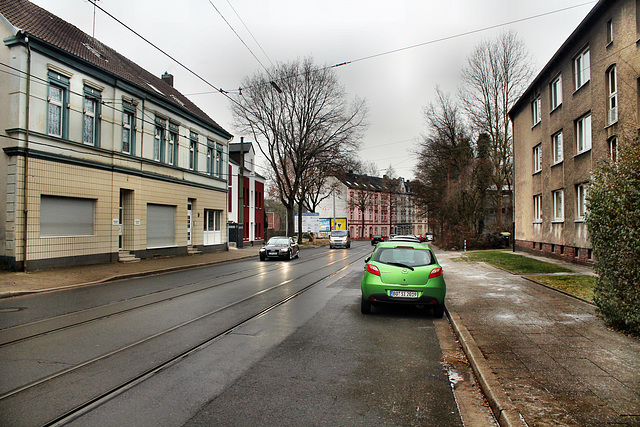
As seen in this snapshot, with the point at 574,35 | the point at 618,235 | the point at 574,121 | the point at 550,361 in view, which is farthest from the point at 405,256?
the point at 574,35

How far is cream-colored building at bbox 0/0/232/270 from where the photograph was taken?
14.8m

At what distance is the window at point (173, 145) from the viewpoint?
24.7 meters

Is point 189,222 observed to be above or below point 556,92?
below

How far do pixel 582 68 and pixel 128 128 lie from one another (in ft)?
67.7

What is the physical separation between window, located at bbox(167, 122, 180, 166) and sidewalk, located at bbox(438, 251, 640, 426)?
1970 centimetres

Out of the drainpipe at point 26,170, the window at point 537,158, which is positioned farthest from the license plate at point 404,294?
the window at point 537,158

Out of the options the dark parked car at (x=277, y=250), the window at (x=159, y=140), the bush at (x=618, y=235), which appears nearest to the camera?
the bush at (x=618, y=235)

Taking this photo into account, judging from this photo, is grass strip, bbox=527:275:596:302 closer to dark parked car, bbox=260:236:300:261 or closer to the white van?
dark parked car, bbox=260:236:300:261

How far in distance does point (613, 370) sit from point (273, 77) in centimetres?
3289

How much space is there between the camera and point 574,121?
61.9ft

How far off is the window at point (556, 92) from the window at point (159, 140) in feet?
Result: 66.9

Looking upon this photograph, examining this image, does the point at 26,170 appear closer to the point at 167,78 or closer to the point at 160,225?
the point at 160,225

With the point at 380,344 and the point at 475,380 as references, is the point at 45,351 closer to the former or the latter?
the point at 380,344

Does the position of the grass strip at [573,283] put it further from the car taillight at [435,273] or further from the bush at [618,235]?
the car taillight at [435,273]
